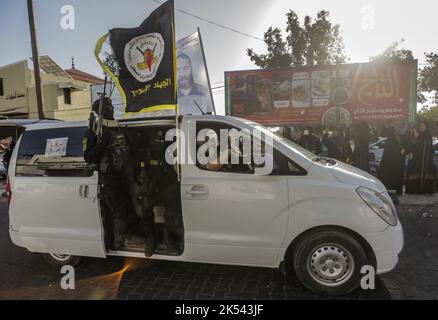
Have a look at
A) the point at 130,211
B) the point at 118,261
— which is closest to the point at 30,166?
the point at 130,211

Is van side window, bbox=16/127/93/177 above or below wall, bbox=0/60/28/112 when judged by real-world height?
below

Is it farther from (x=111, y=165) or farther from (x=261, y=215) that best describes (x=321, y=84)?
(x=111, y=165)

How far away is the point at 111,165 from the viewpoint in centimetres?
366

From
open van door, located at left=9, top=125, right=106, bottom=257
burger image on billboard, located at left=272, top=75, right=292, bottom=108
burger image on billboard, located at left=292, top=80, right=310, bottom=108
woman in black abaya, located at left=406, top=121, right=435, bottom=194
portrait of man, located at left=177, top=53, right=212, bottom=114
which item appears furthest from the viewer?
burger image on billboard, located at left=272, top=75, right=292, bottom=108

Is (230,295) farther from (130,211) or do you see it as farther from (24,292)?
(24,292)

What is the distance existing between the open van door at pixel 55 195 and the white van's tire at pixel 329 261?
226cm

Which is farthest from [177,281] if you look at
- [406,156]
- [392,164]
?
[406,156]

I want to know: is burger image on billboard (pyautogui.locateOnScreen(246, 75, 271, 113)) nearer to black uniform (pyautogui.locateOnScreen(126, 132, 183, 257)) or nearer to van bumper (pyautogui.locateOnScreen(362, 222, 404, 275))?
black uniform (pyautogui.locateOnScreen(126, 132, 183, 257))

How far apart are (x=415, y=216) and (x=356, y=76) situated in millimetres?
10058

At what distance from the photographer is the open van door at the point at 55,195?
3857 mm

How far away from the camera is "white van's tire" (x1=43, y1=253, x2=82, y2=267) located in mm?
4203

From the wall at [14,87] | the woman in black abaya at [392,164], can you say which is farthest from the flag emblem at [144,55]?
the wall at [14,87]

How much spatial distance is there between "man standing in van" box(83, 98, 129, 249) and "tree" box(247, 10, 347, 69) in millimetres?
30741

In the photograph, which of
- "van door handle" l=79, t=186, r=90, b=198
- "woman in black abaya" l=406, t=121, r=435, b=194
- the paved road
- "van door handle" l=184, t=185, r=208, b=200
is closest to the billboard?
"woman in black abaya" l=406, t=121, r=435, b=194
